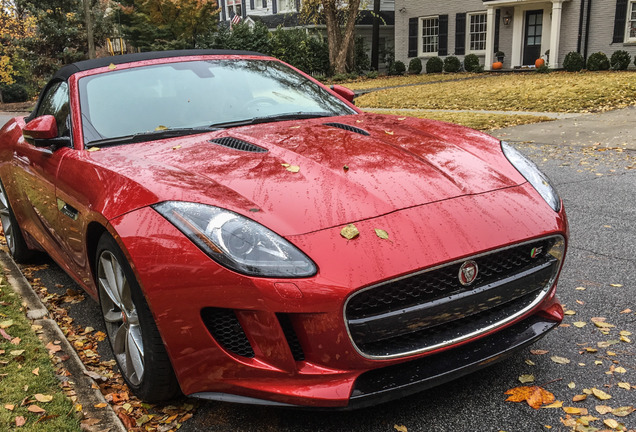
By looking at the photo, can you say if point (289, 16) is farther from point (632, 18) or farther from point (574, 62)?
point (632, 18)

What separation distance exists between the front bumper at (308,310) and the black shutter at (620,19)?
2451 centimetres

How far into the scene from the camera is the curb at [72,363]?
2564mm

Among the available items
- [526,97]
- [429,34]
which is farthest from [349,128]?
[429,34]

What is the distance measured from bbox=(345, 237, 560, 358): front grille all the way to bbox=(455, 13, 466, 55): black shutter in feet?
93.9

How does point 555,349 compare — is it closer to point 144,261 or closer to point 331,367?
point 331,367

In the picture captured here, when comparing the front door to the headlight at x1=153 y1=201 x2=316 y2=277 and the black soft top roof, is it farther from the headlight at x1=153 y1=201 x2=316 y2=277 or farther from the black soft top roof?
the headlight at x1=153 y1=201 x2=316 y2=277

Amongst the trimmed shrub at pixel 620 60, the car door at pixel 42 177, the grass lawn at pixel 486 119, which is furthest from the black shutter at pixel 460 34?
the car door at pixel 42 177

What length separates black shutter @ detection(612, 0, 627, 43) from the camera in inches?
913

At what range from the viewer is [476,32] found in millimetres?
28922

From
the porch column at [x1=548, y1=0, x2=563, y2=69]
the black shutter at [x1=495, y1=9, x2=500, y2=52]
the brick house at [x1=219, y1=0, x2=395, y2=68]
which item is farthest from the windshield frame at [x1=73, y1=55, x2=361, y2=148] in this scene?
the brick house at [x1=219, y1=0, x2=395, y2=68]

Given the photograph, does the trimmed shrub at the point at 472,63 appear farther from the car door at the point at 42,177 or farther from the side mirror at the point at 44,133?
the side mirror at the point at 44,133

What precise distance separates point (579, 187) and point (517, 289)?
14.1 feet

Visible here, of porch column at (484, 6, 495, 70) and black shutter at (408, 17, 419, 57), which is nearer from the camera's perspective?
porch column at (484, 6, 495, 70)

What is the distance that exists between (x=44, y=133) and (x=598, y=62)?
23482 millimetres
